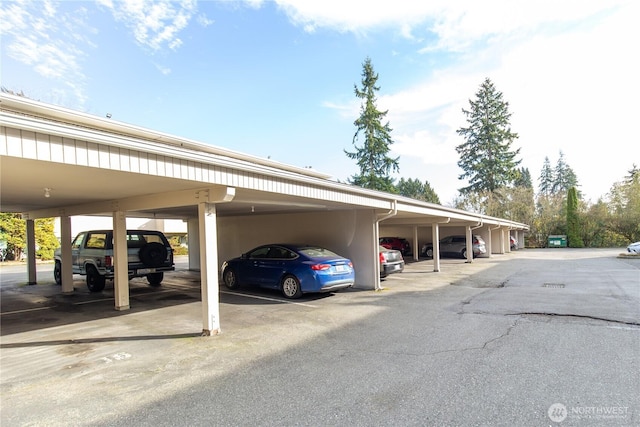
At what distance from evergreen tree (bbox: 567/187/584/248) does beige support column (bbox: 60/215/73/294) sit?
4012cm

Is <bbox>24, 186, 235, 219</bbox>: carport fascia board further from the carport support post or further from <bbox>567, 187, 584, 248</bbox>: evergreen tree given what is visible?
<bbox>567, 187, 584, 248</bbox>: evergreen tree

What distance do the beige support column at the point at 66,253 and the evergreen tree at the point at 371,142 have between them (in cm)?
3007

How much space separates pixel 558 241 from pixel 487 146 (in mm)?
16663

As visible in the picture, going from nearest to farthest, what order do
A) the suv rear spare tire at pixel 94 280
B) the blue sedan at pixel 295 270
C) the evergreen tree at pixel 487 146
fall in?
the blue sedan at pixel 295 270, the suv rear spare tire at pixel 94 280, the evergreen tree at pixel 487 146

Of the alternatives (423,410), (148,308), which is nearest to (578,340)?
(423,410)

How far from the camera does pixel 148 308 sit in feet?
27.2

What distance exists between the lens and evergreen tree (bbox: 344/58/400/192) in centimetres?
3800

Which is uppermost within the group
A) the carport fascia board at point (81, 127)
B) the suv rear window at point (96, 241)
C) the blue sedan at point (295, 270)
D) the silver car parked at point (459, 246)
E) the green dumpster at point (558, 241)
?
the carport fascia board at point (81, 127)

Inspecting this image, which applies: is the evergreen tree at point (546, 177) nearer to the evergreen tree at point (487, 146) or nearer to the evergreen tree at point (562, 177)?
the evergreen tree at point (562, 177)

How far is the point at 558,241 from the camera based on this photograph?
114 feet

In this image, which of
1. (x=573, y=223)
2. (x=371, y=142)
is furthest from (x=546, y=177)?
(x=371, y=142)

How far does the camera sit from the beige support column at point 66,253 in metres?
10.2

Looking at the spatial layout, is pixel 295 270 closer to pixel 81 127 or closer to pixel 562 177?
pixel 81 127

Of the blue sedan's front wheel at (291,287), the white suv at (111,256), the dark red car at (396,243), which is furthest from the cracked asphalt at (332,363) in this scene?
the dark red car at (396,243)
